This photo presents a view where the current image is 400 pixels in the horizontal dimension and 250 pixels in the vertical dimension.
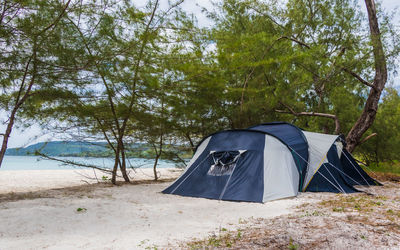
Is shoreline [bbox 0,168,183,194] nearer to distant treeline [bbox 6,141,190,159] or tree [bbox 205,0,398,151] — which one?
distant treeline [bbox 6,141,190,159]

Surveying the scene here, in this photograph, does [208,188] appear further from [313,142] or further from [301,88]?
[301,88]

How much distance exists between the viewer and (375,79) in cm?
820

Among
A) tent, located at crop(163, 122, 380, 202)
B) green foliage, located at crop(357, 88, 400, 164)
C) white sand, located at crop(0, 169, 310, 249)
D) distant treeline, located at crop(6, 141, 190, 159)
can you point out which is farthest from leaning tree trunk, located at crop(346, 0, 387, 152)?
distant treeline, located at crop(6, 141, 190, 159)

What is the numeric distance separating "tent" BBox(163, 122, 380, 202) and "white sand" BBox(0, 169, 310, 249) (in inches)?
13.1

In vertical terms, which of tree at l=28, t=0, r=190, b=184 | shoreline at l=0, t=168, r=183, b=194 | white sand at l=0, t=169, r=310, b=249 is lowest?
shoreline at l=0, t=168, r=183, b=194

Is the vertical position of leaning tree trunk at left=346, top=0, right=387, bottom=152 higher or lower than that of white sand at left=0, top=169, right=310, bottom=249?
higher

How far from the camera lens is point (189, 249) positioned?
8.23 feet

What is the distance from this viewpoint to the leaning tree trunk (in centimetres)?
745

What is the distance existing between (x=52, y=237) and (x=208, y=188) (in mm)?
2984

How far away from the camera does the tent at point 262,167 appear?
5.16 m

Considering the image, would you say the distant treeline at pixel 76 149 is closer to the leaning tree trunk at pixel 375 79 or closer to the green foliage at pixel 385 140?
the leaning tree trunk at pixel 375 79

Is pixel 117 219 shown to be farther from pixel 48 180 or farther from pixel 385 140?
pixel 385 140

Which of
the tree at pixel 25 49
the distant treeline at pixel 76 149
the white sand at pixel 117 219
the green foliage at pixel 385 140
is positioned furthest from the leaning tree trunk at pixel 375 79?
the tree at pixel 25 49

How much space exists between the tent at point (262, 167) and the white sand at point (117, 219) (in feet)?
1.09
